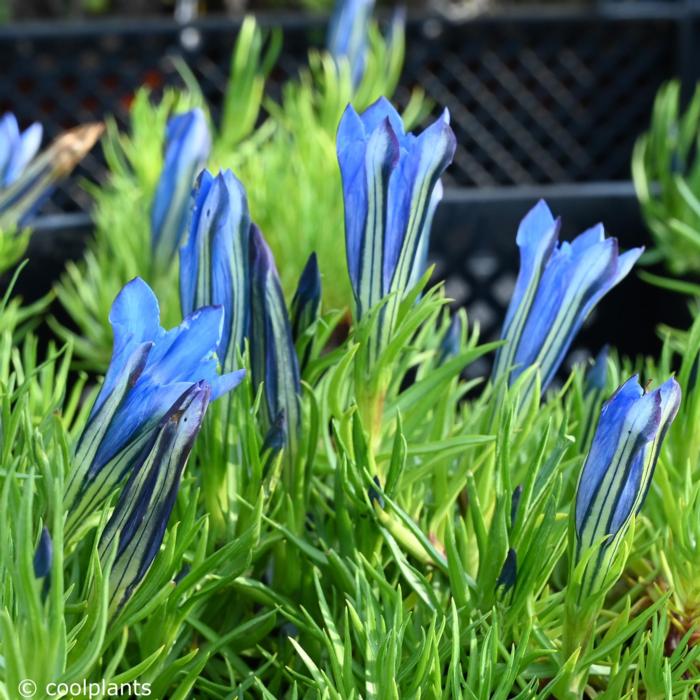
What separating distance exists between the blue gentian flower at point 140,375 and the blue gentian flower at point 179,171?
0.39m

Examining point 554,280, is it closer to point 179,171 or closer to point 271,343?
point 271,343

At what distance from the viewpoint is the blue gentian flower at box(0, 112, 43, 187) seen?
0.68 meters

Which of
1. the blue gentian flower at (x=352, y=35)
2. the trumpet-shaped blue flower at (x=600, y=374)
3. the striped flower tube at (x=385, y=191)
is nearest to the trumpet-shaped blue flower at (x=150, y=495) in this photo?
the striped flower tube at (x=385, y=191)

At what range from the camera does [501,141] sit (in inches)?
75.1

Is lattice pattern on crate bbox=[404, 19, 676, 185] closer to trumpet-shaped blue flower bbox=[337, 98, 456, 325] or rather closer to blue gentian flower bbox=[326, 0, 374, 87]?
blue gentian flower bbox=[326, 0, 374, 87]

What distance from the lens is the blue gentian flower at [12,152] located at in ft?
2.23

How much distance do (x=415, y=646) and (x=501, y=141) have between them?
5.12ft

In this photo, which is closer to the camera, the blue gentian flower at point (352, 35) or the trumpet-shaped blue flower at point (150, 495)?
the trumpet-shaped blue flower at point (150, 495)

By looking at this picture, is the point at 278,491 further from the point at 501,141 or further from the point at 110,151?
the point at 501,141

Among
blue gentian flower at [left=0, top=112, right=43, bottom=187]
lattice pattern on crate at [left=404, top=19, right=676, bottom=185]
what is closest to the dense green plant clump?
blue gentian flower at [left=0, top=112, right=43, bottom=187]

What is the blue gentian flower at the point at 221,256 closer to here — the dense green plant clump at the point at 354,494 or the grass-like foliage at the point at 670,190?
the dense green plant clump at the point at 354,494

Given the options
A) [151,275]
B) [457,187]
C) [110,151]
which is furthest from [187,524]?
[457,187]

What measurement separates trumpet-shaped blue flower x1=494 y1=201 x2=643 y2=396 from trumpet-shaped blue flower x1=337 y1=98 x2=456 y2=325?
0.15 ft

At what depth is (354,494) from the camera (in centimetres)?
45
